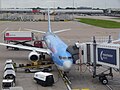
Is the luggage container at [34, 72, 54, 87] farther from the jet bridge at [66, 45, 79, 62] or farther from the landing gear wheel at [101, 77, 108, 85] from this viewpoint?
the landing gear wheel at [101, 77, 108, 85]

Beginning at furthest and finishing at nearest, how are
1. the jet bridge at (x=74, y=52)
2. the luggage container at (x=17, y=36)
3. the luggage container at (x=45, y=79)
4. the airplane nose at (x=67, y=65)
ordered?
the luggage container at (x=17, y=36) → the jet bridge at (x=74, y=52) → the airplane nose at (x=67, y=65) → the luggage container at (x=45, y=79)

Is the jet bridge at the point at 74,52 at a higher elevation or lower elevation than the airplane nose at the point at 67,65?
higher

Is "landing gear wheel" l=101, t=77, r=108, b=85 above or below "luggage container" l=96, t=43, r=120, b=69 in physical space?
below

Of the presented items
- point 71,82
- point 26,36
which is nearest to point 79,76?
point 71,82

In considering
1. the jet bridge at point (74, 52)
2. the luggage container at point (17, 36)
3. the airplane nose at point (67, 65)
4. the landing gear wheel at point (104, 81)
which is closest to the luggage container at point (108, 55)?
the landing gear wheel at point (104, 81)

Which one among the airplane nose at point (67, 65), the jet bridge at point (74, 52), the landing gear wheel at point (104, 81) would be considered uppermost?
the jet bridge at point (74, 52)

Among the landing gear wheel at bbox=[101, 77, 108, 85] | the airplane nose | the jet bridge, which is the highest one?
the jet bridge

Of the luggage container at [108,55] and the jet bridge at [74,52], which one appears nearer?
the luggage container at [108,55]

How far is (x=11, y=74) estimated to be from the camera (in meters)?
27.0

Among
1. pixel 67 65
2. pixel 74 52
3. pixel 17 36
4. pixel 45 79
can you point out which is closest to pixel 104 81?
pixel 67 65

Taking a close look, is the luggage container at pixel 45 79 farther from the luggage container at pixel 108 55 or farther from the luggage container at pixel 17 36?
the luggage container at pixel 17 36

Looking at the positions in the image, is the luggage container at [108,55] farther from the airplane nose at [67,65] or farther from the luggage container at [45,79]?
the luggage container at [45,79]

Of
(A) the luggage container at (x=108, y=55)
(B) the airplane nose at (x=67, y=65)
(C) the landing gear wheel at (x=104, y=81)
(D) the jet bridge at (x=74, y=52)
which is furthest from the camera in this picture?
(D) the jet bridge at (x=74, y=52)

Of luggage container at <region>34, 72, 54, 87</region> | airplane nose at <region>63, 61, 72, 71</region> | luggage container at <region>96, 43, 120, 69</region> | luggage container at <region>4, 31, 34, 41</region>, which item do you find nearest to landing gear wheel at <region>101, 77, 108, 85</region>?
luggage container at <region>96, 43, 120, 69</region>
